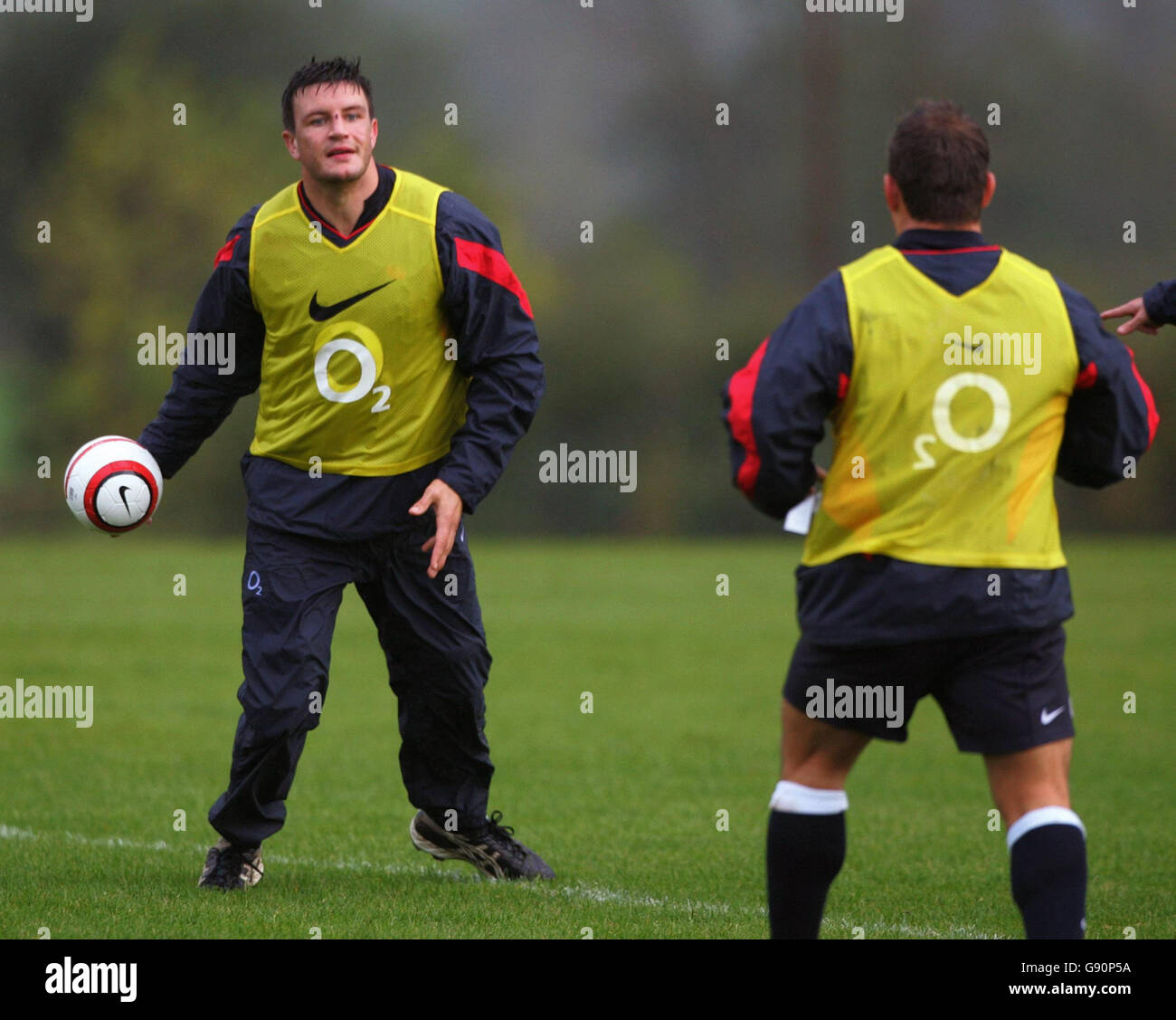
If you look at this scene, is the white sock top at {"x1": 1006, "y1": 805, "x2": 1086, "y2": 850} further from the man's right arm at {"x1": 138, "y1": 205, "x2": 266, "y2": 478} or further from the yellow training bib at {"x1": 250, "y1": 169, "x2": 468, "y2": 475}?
the man's right arm at {"x1": 138, "y1": 205, "x2": 266, "y2": 478}

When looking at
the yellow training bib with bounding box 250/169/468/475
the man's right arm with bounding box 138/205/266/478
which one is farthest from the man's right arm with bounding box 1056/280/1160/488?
the man's right arm with bounding box 138/205/266/478

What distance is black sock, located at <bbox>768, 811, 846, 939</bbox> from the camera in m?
3.82

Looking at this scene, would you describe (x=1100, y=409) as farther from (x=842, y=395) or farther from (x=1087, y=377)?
(x=842, y=395)

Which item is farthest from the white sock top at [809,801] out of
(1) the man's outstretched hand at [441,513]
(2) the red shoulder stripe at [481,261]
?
(2) the red shoulder stripe at [481,261]

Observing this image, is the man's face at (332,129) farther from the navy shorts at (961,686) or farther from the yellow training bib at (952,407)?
the navy shorts at (961,686)

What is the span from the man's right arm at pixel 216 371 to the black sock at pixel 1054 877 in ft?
9.62

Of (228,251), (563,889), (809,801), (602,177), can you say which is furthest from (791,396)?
(602,177)

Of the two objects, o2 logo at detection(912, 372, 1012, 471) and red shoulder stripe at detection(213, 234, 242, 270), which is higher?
red shoulder stripe at detection(213, 234, 242, 270)

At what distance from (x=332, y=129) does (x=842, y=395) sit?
2.06m

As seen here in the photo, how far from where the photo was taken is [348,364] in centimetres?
513

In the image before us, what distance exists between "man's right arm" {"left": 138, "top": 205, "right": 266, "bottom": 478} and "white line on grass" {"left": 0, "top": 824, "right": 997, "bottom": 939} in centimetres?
152
